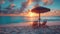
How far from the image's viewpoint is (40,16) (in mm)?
1746

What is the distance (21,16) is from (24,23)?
10cm

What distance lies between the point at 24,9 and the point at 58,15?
0.47 meters

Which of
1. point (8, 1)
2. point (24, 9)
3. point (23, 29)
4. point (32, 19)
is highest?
point (8, 1)

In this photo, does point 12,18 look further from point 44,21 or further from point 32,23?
point 44,21

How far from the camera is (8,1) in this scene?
1.72 meters

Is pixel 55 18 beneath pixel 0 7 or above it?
beneath

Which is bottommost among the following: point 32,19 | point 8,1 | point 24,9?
point 32,19

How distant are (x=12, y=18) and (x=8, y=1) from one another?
23 centimetres

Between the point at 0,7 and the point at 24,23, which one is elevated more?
the point at 0,7

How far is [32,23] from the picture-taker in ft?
5.68

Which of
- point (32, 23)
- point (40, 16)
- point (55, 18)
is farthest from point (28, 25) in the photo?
point (55, 18)

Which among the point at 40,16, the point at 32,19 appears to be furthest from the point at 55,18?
the point at 32,19

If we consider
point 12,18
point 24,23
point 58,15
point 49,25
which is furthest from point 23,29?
point 58,15

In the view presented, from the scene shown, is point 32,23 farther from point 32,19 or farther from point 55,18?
point 55,18
